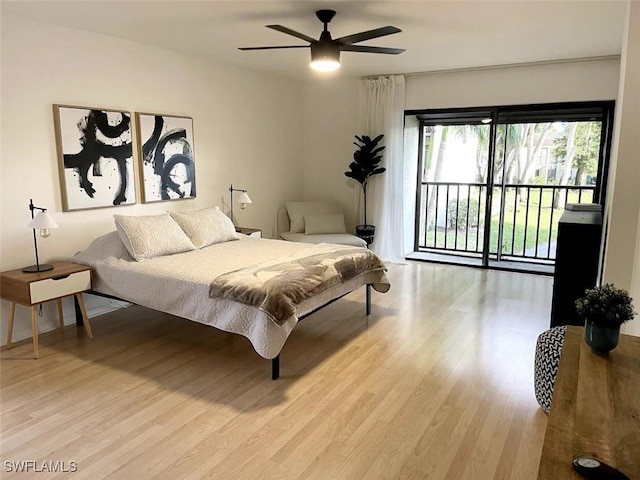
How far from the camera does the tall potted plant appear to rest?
6016 mm

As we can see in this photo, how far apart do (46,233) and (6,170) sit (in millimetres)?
575

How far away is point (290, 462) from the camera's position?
2.19 metres

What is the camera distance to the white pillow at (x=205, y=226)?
4246 millimetres

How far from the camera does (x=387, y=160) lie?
6.07 m

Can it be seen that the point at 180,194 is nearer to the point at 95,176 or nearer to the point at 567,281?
the point at 95,176

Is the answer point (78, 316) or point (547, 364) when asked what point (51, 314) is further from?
point (547, 364)

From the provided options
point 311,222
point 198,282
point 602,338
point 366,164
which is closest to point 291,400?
point 198,282

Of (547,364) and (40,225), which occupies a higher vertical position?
(40,225)

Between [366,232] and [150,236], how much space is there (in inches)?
A: 122

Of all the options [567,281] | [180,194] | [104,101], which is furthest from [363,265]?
[104,101]

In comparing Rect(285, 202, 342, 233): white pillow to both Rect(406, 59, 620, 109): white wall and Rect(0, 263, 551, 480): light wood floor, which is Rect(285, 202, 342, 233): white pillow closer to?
Rect(406, 59, 620, 109): white wall

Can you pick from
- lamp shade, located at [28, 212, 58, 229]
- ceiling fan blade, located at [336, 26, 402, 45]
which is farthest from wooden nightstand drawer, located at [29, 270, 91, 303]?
ceiling fan blade, located at [336, 26, 402, 45]

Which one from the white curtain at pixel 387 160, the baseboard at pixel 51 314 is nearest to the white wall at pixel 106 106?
the baseboard at pixel 51 314

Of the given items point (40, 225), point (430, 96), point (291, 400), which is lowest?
point (291, 400)
